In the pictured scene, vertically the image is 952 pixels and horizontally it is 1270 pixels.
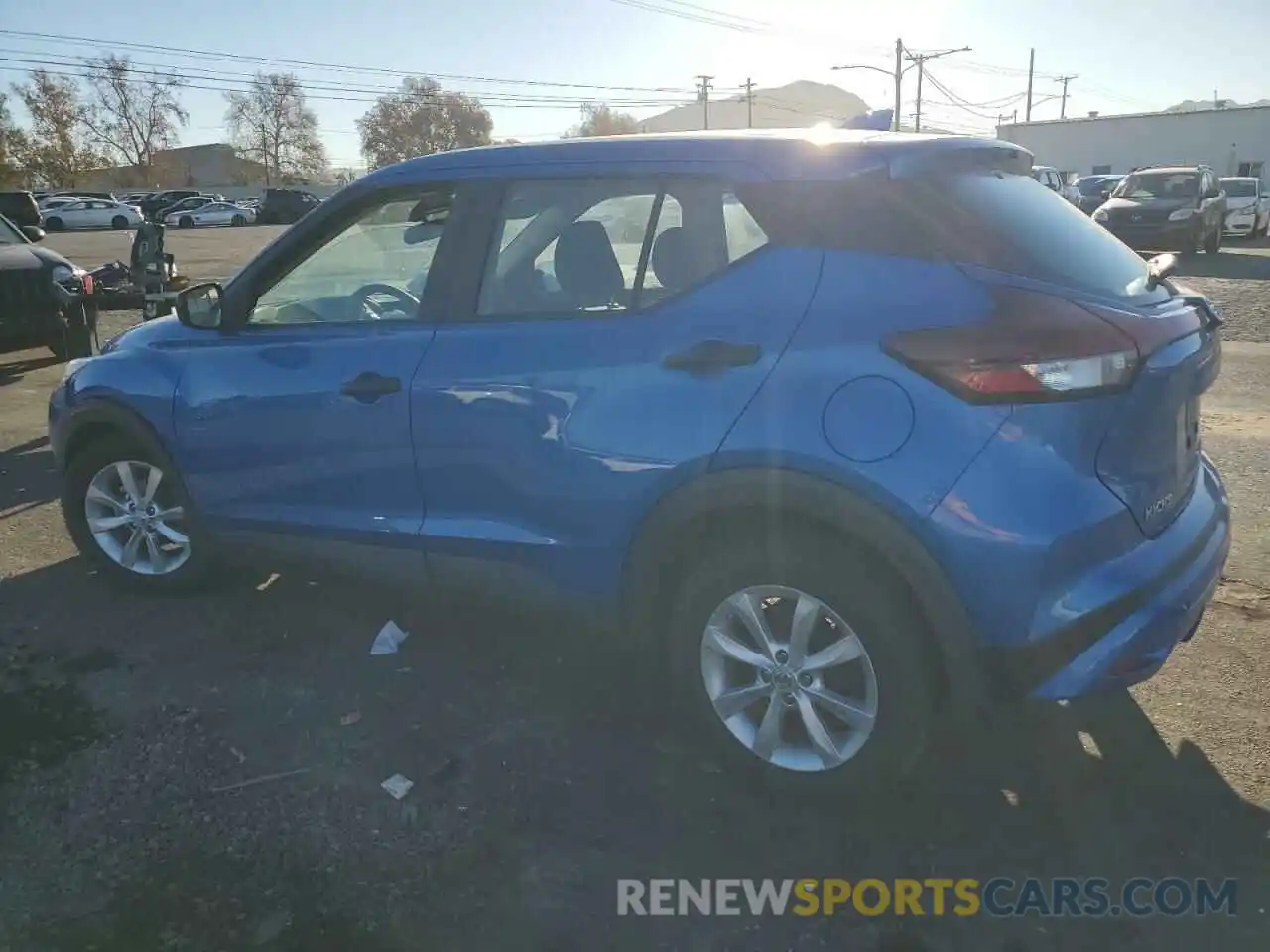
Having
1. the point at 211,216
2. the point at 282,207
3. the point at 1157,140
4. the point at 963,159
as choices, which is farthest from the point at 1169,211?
the point at 211,216

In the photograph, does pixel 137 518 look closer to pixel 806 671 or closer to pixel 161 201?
pixel 806 671

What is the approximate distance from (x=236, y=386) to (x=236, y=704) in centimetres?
116

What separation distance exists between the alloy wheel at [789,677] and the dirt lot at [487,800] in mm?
189

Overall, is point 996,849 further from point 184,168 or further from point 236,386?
point 184,168

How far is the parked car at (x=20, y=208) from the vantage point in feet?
37.9

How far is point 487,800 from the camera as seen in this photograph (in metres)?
2.97

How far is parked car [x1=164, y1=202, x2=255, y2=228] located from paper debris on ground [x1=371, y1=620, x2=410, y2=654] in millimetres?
49933

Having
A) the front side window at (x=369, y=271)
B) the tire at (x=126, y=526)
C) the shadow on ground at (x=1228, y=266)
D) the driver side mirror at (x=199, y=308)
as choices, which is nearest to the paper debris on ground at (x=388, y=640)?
the tire at (x=126, y=526)

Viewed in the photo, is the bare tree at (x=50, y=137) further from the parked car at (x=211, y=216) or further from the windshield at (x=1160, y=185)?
the windshield at (x=1160, y=185)

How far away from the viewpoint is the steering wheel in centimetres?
347

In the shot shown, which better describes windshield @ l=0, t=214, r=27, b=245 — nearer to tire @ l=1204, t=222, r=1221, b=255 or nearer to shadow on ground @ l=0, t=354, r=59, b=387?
shadow on ground @ l=0, t=354, r=59, b=387

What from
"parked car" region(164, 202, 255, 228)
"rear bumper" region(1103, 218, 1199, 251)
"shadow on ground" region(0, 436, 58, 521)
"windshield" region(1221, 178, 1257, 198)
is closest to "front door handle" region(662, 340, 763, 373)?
"shadow on ground" region(0, 436, 58, 521)

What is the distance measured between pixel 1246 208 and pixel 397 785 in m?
28.8

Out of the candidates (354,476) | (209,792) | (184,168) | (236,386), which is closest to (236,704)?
(209,792)
